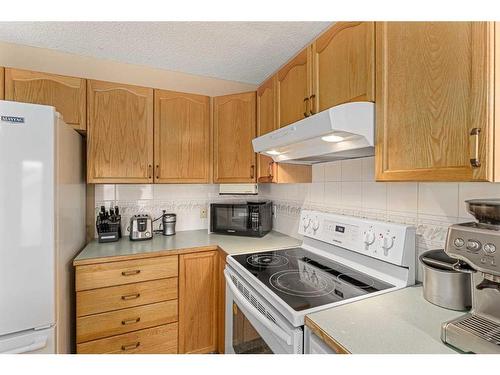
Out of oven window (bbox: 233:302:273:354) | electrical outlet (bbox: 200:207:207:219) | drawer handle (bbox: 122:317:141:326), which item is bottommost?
drawer handle (bbox: 122:317:141:326)

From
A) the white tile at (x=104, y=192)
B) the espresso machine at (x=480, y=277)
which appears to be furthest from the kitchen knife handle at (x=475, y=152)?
the white tile at (x=104, y=192)

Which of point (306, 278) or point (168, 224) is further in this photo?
point (168, 224)

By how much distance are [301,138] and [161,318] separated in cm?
146

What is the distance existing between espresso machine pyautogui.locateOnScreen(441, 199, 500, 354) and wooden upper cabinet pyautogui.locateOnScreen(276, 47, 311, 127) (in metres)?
0.89

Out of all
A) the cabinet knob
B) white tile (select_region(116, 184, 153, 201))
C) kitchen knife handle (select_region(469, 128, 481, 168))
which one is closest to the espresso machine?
kitchen knife handle (select_region(469, 128, 481, 168))

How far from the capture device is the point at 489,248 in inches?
24.1

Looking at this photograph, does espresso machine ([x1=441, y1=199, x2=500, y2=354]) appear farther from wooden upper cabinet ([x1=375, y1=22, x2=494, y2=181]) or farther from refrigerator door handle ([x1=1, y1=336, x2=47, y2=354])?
refrigerator door handle ([x1=1, y1=336, x2=47, y2=354])

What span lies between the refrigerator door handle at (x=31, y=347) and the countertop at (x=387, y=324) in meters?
1.20

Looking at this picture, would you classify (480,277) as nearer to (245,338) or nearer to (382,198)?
(382,198)

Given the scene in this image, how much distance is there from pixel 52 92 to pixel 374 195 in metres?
2.09

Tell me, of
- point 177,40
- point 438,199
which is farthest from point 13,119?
point 438,199

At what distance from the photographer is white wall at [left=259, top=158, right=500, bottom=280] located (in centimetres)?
101

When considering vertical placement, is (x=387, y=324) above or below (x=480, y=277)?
below

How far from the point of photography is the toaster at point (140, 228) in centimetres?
188
